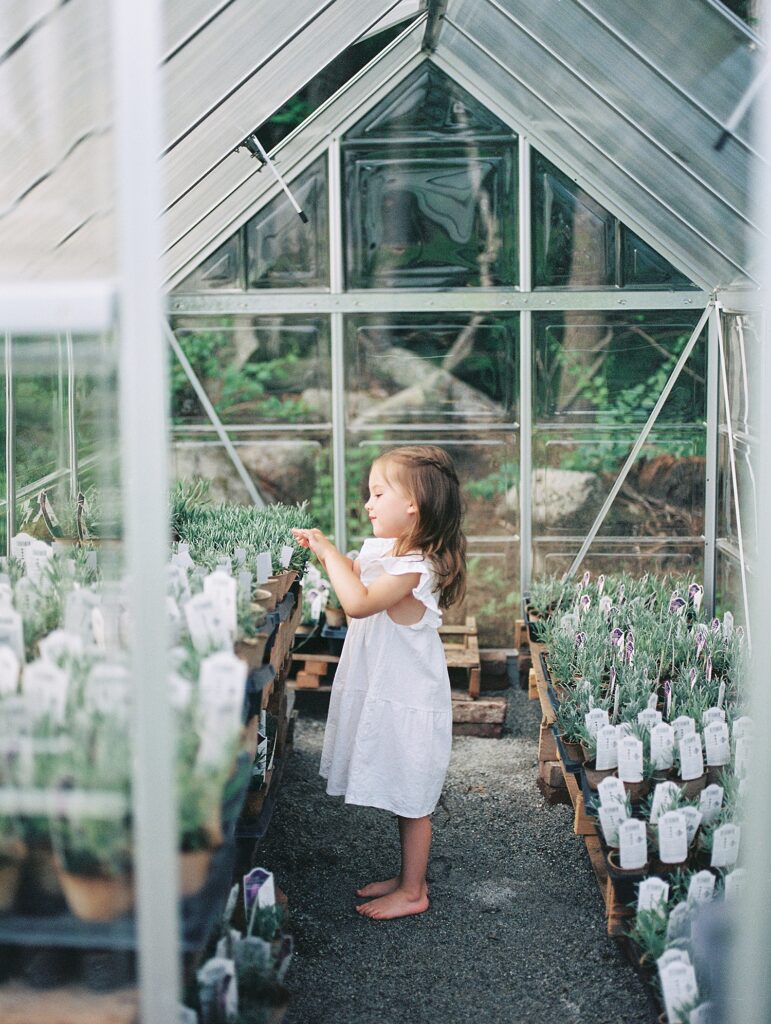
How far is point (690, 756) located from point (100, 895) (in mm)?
1770

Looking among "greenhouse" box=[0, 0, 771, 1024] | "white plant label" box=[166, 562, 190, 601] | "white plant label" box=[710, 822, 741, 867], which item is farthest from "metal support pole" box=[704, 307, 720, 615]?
"white plant label" box=[166, 562, 190, 601]

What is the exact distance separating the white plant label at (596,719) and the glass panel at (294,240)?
2.97 meters

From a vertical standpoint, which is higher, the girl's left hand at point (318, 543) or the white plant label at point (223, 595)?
the girl's left hand at point (318, 543)

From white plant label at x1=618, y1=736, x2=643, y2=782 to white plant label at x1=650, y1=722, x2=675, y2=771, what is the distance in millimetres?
87

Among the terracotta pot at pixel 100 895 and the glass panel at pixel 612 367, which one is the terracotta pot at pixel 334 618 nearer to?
the glass panel at pixel 612 367

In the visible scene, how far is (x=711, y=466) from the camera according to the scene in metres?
5.51

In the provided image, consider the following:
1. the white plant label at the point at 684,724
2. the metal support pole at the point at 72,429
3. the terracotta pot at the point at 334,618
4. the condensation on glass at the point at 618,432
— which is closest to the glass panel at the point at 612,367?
the condensation on glass at the point at 618,432

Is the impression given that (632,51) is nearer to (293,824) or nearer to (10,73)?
(10,73)

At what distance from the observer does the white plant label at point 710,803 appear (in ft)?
9.61

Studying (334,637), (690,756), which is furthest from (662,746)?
(334,637)

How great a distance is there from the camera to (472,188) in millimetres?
5520

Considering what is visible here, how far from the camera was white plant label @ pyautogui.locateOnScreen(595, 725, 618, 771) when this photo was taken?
3160 mm

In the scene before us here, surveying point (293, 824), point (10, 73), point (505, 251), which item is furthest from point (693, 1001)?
point (505, 251)

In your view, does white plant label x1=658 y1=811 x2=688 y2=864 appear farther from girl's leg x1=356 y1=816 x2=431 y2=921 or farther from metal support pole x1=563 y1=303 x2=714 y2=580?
metal support pole x1=563 y1=303 x2=714 y2=580
